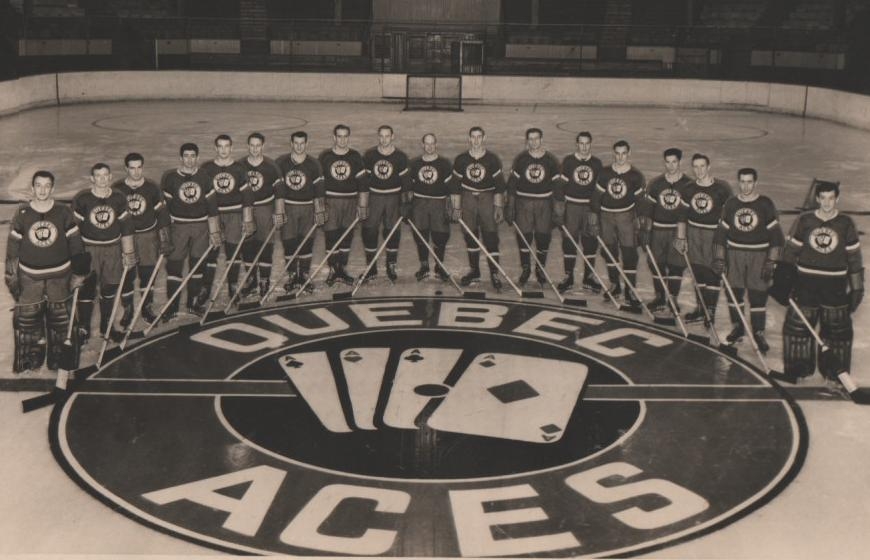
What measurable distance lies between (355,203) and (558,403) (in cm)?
443

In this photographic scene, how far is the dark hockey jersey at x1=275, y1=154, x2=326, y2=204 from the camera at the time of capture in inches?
423

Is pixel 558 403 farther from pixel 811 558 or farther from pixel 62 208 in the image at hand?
pixel 62 208

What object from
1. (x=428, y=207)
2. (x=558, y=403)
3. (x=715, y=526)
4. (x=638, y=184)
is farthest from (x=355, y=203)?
(x=715, y=526)

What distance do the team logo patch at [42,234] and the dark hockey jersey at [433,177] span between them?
13.7 ft

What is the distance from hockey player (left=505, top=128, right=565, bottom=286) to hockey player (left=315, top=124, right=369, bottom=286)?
1.69m

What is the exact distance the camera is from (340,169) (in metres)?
11.1

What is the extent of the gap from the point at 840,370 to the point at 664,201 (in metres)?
2.62

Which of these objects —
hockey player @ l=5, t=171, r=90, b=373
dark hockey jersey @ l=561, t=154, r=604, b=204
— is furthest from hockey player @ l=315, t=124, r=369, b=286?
hockey player @ l=5, t=171, r=90, b=373

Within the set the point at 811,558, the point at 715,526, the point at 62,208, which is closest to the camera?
the point at 811,558

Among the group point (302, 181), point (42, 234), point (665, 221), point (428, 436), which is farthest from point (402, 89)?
point (428, 436)

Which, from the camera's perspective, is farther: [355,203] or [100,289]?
[355,203]

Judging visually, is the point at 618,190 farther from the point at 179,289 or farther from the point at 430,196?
the point at 179,289

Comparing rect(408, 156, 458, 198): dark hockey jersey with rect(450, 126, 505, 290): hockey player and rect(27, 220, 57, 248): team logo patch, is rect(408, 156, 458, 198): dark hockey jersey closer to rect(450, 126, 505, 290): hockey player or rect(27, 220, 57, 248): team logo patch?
rect(450, 126, 505, 290): hockey player

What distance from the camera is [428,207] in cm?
1119
